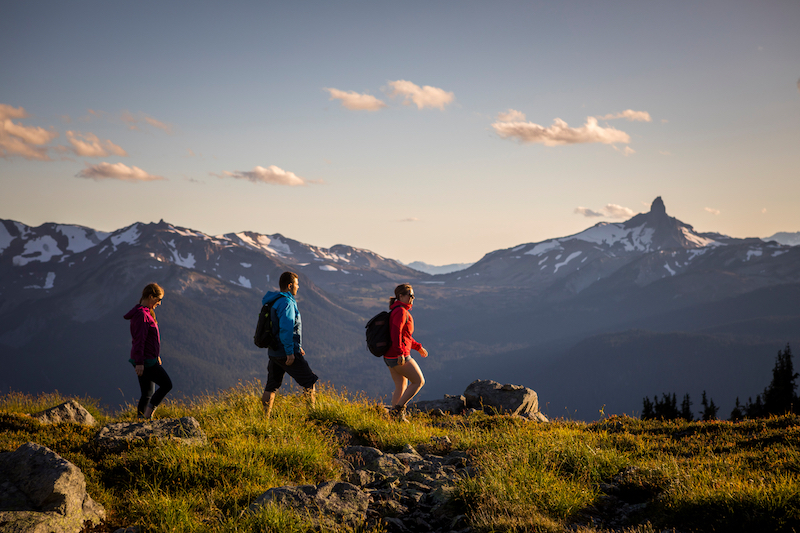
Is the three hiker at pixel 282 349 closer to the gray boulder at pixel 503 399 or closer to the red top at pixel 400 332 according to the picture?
the red top at pixel 400 332

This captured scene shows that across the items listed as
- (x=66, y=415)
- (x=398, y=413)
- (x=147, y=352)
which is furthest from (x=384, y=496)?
(x=66, y=415)

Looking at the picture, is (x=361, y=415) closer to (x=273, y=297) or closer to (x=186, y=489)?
(x=273, y=297)

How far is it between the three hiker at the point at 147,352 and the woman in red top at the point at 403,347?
179 inches

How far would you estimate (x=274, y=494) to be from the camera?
17.4 ft

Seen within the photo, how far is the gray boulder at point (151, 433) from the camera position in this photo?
23.0 ft

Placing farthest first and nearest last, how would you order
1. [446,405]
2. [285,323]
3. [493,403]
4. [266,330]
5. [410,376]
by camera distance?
1. [493,403]
2. [446,405]
3. [410,376]
4. [266,330]
5. [285,323]

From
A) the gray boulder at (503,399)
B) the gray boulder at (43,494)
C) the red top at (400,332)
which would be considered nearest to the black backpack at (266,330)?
the red top at (400,332)

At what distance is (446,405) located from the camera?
1415 cm

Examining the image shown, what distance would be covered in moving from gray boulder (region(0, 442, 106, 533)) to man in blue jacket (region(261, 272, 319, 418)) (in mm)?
3622

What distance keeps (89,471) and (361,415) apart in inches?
181

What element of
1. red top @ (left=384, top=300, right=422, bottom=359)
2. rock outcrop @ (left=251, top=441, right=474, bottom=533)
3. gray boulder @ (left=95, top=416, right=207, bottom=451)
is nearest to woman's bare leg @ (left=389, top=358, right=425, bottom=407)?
red top @ (left=384, top=300, right=422, bottom=359)

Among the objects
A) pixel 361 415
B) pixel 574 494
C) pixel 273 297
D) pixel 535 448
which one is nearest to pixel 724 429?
pixel 535 448

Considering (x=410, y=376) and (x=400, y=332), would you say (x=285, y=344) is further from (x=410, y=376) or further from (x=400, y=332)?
(x=410, y=376)

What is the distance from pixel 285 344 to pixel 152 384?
3.20 m
